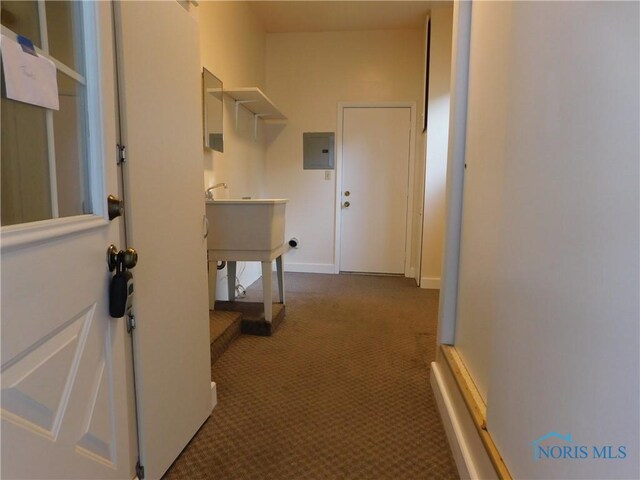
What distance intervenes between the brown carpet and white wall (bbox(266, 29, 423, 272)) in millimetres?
1626

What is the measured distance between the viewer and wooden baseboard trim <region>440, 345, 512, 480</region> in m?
1.02

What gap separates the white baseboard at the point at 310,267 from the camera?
4.50 metres

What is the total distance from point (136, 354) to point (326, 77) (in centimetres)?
381

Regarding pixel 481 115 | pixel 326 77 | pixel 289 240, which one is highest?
pixel 326 77

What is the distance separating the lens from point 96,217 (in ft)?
3.03

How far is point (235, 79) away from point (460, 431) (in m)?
3.05

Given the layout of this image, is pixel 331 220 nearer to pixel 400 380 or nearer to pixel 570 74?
pixel 400 380

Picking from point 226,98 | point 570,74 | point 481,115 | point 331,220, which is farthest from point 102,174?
point 331,220

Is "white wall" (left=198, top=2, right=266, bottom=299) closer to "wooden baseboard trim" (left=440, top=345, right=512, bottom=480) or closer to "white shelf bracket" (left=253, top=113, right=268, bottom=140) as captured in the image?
"white shelf bracket" (left=253, top=113, right=268, bottom=140)

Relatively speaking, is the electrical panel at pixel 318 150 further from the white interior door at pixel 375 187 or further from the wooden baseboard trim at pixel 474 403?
the wooden baseboard trim at pixel 474 403

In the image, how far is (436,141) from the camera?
3.68 meters

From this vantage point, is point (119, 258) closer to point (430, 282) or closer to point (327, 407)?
point (327, 407)

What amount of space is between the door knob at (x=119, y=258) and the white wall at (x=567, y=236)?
3.24 feet

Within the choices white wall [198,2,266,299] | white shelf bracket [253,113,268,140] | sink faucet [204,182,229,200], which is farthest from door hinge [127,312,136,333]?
white shelf bracket [253,113,268,140]
